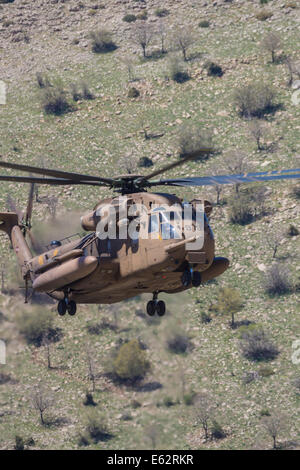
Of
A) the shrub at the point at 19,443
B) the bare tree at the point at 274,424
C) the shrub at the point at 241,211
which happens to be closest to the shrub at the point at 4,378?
the shrub at the point at 19,443

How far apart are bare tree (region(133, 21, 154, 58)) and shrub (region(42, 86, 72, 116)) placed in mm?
11851

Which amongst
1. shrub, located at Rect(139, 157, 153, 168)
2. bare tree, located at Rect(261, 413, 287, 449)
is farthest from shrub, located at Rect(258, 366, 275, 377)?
shrub, located at Rect(139, 157, 153, 168)

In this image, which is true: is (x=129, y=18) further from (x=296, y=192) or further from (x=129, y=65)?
(x=296, y=192)

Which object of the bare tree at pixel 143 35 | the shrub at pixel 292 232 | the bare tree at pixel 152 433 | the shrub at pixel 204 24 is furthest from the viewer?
the shrub at pixel 204 24

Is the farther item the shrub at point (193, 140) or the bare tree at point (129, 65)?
the bare tree at point (129, 65)

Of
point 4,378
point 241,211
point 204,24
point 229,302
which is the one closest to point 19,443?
point 4,378

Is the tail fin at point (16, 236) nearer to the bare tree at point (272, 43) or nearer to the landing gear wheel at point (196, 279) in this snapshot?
the landing gear wheel at point (196, 279)

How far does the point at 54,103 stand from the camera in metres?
87.2

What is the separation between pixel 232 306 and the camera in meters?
62.3

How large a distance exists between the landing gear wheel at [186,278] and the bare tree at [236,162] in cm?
4452

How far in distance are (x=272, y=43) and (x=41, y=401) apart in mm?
47684

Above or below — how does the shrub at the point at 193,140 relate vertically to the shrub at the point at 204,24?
below

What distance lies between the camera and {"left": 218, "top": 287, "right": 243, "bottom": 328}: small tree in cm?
6222

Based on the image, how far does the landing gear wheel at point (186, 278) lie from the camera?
2923 centimetres
